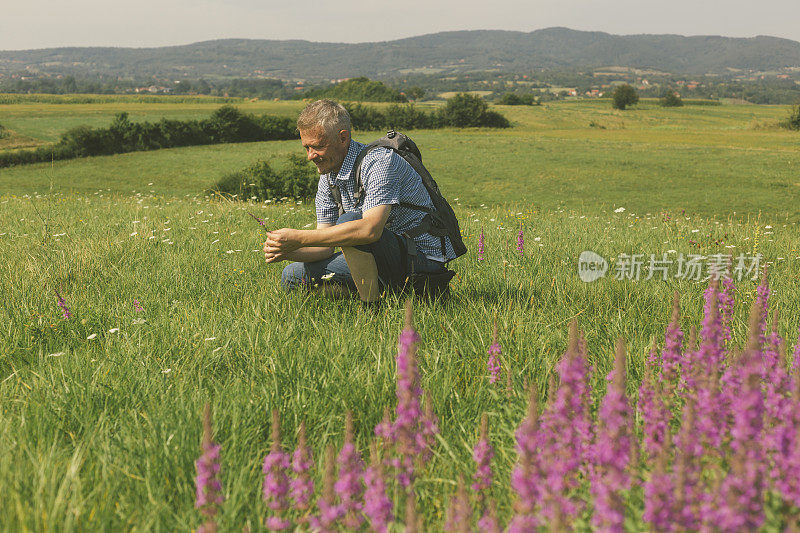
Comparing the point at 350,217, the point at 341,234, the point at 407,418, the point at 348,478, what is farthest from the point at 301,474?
the point at 350,217

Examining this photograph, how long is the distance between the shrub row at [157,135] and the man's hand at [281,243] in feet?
208

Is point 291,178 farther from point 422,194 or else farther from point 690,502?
point 690,502

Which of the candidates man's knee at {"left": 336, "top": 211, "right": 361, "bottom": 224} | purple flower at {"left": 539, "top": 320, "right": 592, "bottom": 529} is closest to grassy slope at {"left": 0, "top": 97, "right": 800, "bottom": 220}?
man's knee at {"left": 336, "top": 211, "right": 361, "bottom": 224}

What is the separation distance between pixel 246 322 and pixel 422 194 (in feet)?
6.54

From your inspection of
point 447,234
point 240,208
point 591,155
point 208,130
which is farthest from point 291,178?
point 208,130

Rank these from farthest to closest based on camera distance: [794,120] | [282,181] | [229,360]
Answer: [794,120]
[282,181]
[229,360]

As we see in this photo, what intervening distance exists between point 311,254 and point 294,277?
307mm

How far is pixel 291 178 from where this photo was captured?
3036cm

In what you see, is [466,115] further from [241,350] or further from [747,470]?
[747,470]

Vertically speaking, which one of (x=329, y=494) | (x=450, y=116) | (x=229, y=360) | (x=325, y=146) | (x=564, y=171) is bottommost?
(x=564, y=171)

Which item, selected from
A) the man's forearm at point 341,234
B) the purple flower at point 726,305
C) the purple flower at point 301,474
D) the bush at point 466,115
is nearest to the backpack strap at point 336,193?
the man's forearm at point 341,234

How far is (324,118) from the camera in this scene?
4754 mm

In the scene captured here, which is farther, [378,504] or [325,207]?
[325,207]

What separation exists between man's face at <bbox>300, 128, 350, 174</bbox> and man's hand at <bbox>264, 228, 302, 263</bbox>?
27.4 inches
